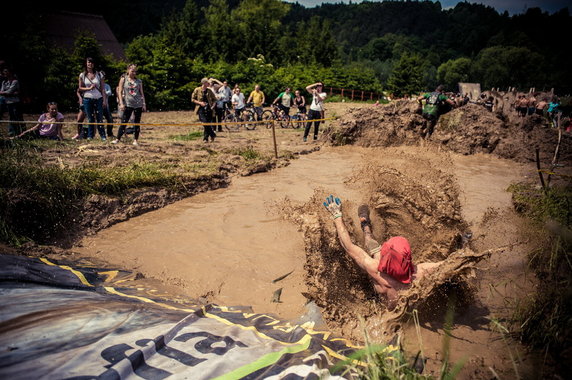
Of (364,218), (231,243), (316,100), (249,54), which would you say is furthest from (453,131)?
(249,54)

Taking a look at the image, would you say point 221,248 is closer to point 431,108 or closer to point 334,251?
point 334,251

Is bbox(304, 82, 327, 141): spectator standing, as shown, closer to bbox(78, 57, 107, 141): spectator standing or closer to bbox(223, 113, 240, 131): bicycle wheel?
bbox(223, 113, 240, 131): bicycle wheel

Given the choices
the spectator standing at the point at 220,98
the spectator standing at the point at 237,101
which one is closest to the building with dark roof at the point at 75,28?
the spectator standing at the point at 237,101

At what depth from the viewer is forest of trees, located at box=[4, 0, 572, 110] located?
A: 52.0 ft

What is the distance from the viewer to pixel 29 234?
14.4ft

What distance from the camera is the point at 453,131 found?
39.0 ft

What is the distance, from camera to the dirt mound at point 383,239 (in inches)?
129

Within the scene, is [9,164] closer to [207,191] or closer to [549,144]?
[207,191]

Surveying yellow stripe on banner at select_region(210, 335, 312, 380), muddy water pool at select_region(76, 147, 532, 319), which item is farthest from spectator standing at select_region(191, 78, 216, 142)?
yellow stripe on banner at select_region(210, 335, 312, 380)

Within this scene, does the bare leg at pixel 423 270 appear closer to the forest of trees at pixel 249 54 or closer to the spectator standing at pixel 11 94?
the spectator standing at pixel 11 94

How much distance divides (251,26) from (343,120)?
35.1 metres

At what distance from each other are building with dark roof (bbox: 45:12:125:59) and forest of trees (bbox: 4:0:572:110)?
131 centimetres

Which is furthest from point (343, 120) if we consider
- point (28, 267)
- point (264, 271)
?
point (28, 267)

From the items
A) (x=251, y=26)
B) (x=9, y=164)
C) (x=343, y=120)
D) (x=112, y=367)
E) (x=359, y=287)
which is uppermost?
(x=251, y=26)
